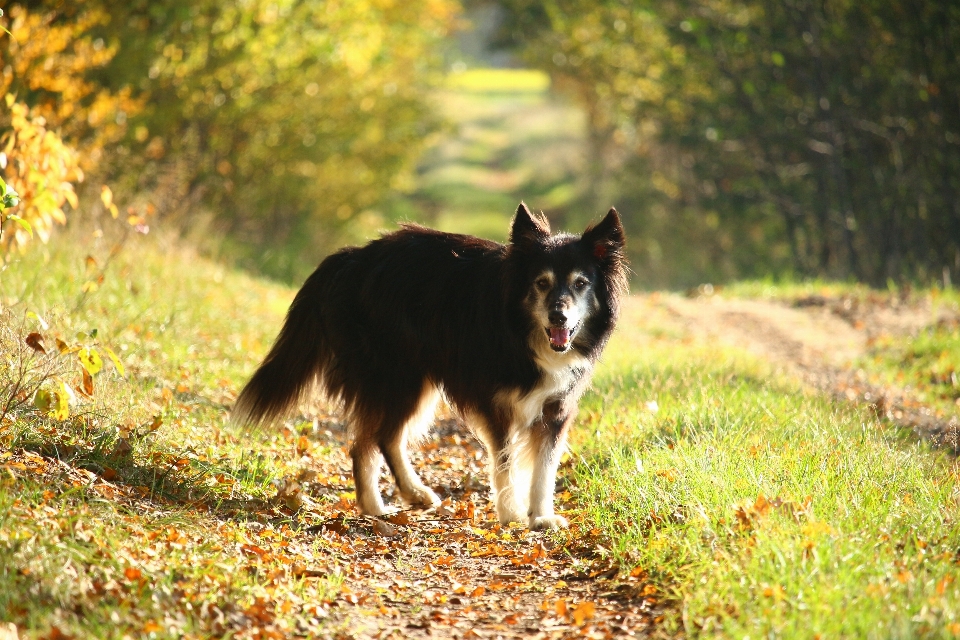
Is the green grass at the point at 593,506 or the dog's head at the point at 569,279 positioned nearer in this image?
the green grass at the point at 593,506

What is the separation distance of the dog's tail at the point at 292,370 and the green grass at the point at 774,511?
5.97ft

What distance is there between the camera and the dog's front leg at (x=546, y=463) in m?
5.44

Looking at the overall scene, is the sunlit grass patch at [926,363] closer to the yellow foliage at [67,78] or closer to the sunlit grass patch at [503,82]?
the yellow foliage at [67,78]

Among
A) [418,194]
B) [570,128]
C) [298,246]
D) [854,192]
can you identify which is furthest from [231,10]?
[570,128]

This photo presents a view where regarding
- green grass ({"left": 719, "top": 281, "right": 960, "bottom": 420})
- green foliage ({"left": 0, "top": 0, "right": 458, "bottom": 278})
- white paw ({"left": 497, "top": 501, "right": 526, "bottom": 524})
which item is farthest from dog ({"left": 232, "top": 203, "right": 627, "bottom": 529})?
green foliage ({"left": 0, "top": 0, "right": 458, "bottom": 278})

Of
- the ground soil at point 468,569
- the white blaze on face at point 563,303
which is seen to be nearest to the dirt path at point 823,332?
the ground soil at point 468,569

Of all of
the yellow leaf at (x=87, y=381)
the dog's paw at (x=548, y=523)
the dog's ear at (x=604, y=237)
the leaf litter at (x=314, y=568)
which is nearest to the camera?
the leaf litter at (x=314, y=568)

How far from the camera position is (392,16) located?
2036cm

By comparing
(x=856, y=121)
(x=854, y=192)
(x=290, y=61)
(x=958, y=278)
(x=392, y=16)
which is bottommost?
(x=958, y=278)

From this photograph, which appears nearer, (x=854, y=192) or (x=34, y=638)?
(x=34, y=638)

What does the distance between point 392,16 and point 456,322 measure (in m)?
16.2

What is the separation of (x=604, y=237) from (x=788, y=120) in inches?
467

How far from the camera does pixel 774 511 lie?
4410mm

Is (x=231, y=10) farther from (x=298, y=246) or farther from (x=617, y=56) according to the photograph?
(x=617, y=56)
